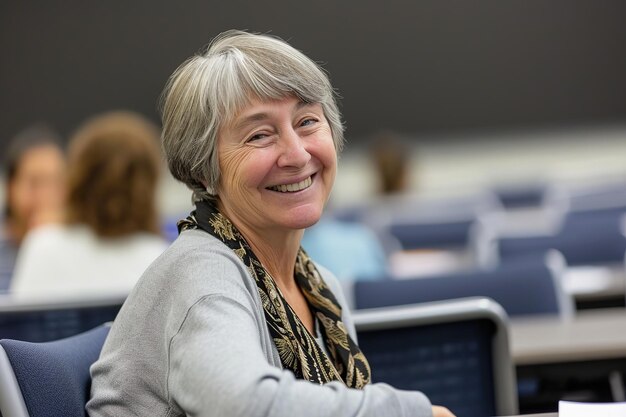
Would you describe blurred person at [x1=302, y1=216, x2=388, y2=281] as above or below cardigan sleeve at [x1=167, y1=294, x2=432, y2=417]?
above

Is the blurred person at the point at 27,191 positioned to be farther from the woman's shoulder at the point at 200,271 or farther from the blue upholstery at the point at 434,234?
the woman's shoulder at the point at 200,271

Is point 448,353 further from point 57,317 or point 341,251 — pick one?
point 341,251

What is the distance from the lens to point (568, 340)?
2809mm

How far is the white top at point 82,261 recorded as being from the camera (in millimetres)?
3646

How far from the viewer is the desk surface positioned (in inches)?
107

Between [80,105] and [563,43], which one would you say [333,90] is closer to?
[80,105]

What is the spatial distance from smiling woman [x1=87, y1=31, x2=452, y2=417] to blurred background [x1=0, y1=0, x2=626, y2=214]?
974 centimetres

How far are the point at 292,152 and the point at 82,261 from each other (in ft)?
6.35

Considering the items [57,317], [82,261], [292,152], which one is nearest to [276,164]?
[292,152]

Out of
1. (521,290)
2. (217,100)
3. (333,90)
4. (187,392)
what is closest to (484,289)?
(521,290)

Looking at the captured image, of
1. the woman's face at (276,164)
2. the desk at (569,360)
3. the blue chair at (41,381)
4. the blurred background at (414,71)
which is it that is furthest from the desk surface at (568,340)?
the blurred background at (414,71)

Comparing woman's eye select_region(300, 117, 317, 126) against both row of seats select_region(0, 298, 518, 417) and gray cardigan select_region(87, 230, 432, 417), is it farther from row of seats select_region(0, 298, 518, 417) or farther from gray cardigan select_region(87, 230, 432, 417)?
row of seats select_region(0, 298, 518, 417)

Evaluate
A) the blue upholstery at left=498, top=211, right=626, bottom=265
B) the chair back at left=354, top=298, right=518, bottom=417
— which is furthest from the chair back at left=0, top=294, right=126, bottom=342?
the blue upholstery at left=498, top=211, right=626, bottom=265

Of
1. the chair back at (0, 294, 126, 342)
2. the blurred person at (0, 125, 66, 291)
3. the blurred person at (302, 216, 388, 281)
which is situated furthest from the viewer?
the blurred person at (0, 125, 66, 291)
